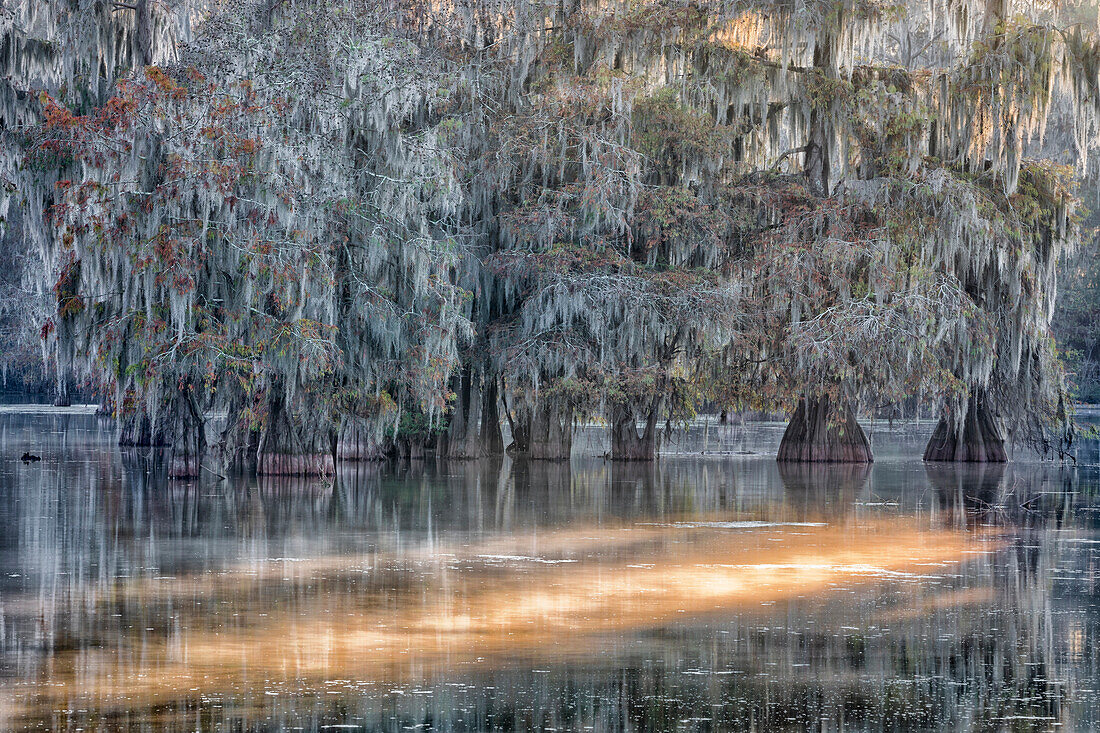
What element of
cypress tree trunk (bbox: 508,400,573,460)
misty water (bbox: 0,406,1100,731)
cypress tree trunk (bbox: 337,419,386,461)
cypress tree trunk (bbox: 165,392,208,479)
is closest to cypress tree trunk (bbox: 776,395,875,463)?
cypress tree trunk (bbox: 508,400,573,460)

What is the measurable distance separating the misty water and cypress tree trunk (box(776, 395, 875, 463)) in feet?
26.8

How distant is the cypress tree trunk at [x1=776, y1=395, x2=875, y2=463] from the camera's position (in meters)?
28.0

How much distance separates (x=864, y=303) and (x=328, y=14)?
10.4 m

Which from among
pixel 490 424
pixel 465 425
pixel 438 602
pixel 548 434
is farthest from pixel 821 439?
pixel 438 602

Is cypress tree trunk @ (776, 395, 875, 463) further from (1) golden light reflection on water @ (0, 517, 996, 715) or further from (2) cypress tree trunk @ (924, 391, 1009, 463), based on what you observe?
(1) golden light reflection on water @ (0, 517, 996, 715)

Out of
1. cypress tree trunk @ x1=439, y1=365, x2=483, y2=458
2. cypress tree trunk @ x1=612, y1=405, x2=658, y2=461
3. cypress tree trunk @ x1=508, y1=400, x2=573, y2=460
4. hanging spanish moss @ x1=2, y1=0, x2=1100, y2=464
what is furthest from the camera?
cypress tree trunk @ x1=612, y1=405, x2=658, y2=461

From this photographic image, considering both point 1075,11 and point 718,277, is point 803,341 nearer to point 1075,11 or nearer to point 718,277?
point 718,277

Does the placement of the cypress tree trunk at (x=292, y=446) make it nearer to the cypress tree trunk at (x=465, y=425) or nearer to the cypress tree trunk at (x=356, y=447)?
the cypress tree trunk at (x=356, y=447)

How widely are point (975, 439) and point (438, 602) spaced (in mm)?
21380

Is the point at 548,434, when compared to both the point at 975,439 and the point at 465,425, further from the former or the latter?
the point at 975,439

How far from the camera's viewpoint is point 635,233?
27.0m

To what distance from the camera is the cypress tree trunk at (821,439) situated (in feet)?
92.0

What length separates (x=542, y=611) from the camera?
970 centimetres

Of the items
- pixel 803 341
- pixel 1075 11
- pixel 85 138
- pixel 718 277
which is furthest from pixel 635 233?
pixel 1075 11
